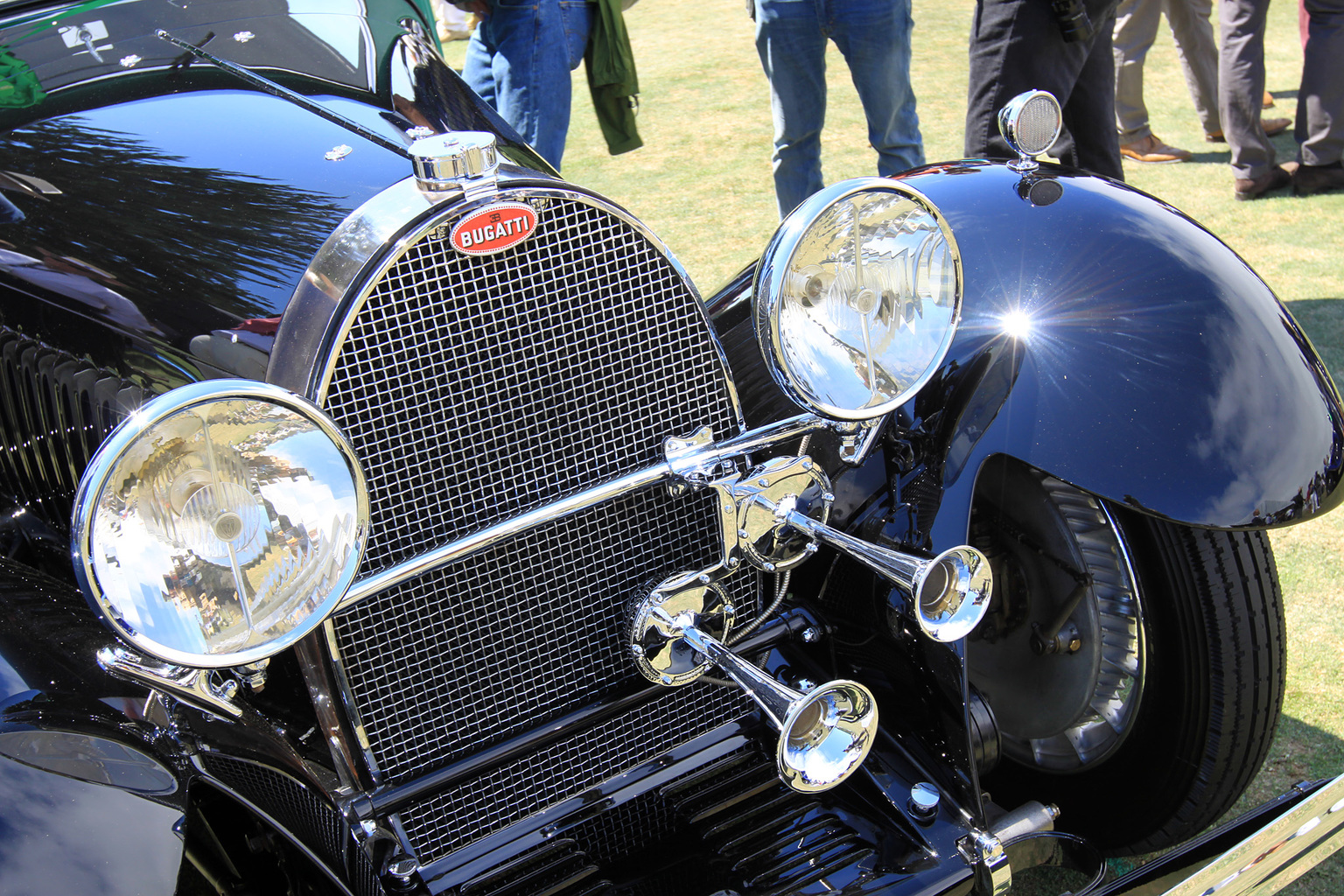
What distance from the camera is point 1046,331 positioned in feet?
5.56

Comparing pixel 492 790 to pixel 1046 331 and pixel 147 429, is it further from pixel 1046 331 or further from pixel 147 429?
pixel 1046 331

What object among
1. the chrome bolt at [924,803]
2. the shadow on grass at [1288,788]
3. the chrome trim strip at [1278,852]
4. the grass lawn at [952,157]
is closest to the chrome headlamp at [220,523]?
the chrome bolt at [924,803]

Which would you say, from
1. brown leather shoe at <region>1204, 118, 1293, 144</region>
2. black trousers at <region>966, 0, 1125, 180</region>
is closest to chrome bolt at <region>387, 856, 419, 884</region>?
black trousers at <region>966, 0, 1125, 180</region>

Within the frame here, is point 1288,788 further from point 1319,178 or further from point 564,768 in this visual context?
point 1319,178

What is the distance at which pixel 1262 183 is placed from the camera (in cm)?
527

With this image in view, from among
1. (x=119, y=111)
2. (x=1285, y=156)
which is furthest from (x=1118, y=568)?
(x=1285, y=156)

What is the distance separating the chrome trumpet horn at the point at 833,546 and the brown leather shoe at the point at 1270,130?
220 inches

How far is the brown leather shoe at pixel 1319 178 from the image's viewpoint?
5.23 metres

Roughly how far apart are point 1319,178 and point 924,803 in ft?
16.2

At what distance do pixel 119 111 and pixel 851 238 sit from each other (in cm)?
128

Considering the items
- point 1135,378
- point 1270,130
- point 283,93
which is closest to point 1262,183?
point 1270,130

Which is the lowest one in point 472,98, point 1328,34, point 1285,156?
point 1285,156

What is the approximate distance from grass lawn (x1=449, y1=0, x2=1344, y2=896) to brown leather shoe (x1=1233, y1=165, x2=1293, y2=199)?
0.07 meters

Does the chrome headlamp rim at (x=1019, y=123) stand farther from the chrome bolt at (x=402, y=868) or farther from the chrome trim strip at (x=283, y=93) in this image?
the chrome bolt at (x=402, y=868)
